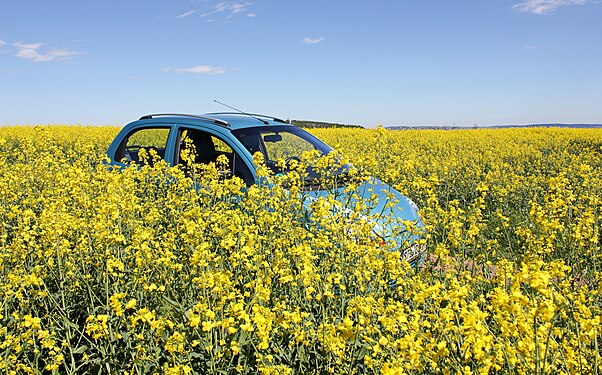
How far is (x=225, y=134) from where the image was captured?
214 inches

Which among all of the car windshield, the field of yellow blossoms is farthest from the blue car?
the field of yellow blossoms

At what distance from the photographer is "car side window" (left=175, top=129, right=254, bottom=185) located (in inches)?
208

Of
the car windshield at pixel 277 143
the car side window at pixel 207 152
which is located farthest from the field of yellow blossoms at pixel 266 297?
the car windshield at pixel 277 143

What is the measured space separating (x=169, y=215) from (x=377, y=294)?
7.71 ft

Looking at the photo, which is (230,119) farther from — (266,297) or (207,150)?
(266,297)

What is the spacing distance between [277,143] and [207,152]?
0.87 metres

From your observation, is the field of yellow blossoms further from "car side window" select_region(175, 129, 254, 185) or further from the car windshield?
the car windshield

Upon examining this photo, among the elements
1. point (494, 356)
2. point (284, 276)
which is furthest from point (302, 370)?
point (494, 356)

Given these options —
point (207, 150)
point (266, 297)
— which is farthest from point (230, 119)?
point (266, 297)

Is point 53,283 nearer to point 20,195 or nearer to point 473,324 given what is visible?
point 20,195

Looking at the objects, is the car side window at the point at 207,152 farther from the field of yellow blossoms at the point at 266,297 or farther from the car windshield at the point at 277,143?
the field of yellow blossoms at the point at 266,297

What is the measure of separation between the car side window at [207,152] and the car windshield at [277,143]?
0.77ft

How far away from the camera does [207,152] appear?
240 inches

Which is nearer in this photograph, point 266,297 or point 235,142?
point 266,297
